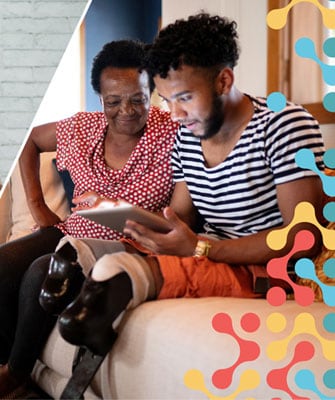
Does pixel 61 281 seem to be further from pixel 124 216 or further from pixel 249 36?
pixel 249 36

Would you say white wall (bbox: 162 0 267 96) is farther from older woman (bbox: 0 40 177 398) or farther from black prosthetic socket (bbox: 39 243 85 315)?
black prosthetic socket (bbox: 39 243 85 315)

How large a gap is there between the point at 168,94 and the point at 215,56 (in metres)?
0.13

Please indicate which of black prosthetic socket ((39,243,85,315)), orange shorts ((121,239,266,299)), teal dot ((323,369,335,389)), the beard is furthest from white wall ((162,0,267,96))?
teal dot ((323,369,335,389))

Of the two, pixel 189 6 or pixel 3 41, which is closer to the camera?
pixel 189 6

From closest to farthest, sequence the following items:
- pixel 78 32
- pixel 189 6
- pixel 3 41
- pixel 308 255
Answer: pixel 308 255 < pixel 189 6 < pixel 78 32 < pixel 3 41

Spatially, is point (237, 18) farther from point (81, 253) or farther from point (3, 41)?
point (3, 41)

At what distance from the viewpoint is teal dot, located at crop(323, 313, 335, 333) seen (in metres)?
1.10

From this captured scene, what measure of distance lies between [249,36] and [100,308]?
2.64 ft

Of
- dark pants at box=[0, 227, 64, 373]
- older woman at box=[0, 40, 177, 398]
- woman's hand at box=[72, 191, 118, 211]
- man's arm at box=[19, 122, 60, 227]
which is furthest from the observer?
man's arm at box=[19, 122, 60, 227]

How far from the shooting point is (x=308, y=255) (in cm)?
143

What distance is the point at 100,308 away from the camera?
1.31 m

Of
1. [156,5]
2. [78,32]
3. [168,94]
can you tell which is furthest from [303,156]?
[78,32]

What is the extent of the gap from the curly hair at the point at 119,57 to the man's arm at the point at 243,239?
1.89 ft

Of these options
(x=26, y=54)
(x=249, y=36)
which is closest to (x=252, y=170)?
(x=249, y=36)
